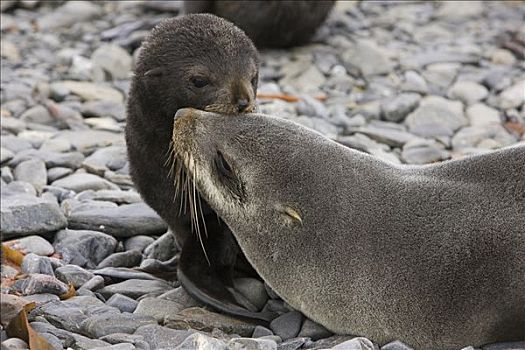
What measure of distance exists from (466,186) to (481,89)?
5.84 meters

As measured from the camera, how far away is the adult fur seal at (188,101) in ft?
23.1

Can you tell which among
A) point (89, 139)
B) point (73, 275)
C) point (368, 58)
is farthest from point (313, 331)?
point (368, 58)

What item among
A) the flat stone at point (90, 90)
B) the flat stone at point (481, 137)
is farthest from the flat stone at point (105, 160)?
the flat stone at point (481, 137)

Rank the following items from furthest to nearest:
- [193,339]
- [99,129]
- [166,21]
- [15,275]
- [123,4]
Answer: [123,4]
[99,129]
[166,21]
[15,275]
[193,339]

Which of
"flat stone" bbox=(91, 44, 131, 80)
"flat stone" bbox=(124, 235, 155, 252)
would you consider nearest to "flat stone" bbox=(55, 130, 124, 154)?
"flat stone" bbox=(91, 44, 131, 80)

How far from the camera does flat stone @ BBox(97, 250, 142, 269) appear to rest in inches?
292

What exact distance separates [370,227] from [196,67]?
174cm

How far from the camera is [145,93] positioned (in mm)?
7277

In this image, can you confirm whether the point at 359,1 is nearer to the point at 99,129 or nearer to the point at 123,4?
the point at 123,4

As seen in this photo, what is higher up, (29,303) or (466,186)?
(466,186)

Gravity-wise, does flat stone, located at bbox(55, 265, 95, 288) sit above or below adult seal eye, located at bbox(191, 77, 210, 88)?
below

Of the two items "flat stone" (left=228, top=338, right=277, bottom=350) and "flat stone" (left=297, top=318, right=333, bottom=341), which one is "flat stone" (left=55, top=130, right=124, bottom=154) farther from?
"flat stone" (left=228, top=338, right=277, bottom=350)

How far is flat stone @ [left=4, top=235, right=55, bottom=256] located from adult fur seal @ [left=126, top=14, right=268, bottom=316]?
0.75m

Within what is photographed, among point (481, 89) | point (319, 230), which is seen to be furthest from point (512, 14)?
point (319, 230)
